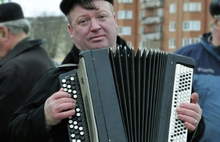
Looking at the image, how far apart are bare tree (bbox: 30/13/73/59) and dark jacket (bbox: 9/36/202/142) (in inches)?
526

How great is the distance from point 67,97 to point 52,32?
16759 mm

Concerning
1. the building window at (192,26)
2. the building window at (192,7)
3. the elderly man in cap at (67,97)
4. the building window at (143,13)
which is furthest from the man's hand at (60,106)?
the building window at (143,13)

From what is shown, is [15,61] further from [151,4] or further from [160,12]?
[151,4]

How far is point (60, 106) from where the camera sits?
297cm

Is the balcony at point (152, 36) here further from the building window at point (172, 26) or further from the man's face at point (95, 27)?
the man's face at point (95, 27)

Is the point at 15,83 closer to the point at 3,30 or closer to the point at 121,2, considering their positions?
the point at 3,30

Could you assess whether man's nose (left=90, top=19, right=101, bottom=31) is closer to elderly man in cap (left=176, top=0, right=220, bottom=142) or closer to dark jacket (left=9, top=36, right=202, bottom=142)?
dark jacket (left=9, top=36, right=202, bottom=142)

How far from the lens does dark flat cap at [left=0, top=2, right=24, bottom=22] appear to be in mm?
4887

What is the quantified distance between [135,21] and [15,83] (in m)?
39.1

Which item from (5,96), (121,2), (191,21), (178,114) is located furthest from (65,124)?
(121,2)

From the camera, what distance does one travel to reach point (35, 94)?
11.3ft

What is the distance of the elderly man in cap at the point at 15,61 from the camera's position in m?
4.31

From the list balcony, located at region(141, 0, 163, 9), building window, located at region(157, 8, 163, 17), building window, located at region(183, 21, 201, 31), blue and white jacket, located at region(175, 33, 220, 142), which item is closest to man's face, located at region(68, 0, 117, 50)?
blue and white jacket, located at region(175, 33, 220, 142)

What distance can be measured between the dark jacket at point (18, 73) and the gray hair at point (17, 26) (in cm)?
12
